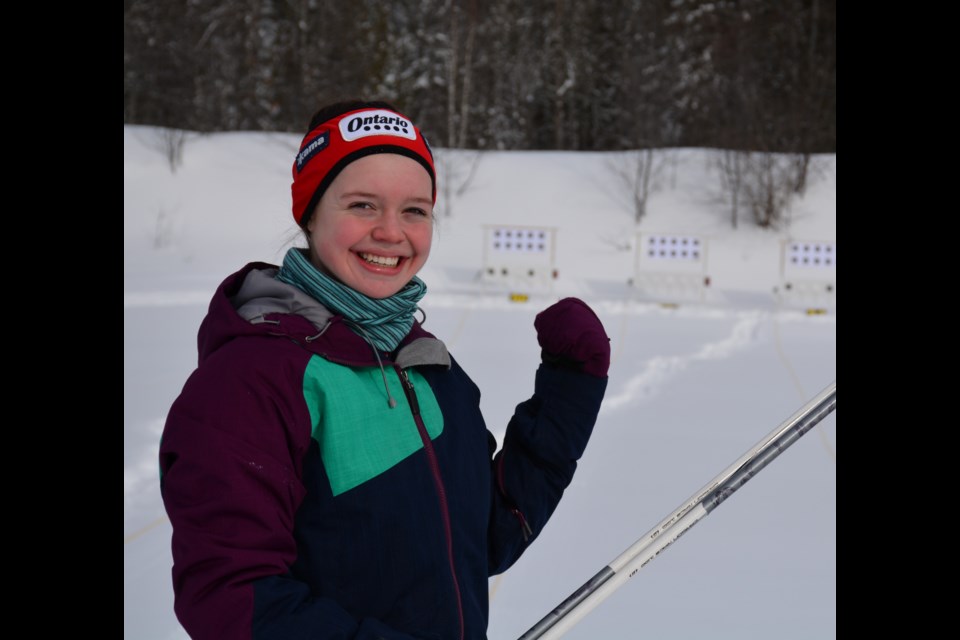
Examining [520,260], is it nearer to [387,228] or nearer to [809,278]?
[809,278]

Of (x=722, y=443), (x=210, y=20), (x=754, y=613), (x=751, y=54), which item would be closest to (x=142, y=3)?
(x=210, y=20)

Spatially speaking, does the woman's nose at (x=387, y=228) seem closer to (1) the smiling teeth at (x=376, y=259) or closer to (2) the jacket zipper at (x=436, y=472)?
(1) the smiling teeth at (x=376, y=259)

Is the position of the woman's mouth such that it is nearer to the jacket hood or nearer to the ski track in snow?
the jacket hood

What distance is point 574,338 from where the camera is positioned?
5.02 feet

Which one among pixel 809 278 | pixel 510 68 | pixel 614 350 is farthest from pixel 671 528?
pixel 510 68

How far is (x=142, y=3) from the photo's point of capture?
2186 centimetres

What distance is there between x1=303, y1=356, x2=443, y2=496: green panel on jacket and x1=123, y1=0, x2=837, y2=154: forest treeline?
17424 millimetres

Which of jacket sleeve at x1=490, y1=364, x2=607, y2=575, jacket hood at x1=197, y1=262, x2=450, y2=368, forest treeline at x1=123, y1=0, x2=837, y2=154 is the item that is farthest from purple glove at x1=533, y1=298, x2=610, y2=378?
forest treeline at x1=123, y1=0, x2=837, y2=154

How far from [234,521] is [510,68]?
25178mm

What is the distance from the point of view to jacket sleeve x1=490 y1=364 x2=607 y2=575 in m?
1.56

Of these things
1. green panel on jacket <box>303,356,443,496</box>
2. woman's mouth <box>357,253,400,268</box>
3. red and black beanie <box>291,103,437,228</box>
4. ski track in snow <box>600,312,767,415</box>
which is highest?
red and black beanie <box>291,103,437,228</box>

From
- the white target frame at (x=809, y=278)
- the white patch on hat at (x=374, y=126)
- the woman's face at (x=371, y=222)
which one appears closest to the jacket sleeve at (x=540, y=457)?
the woman's face at (x=371, y=222)
